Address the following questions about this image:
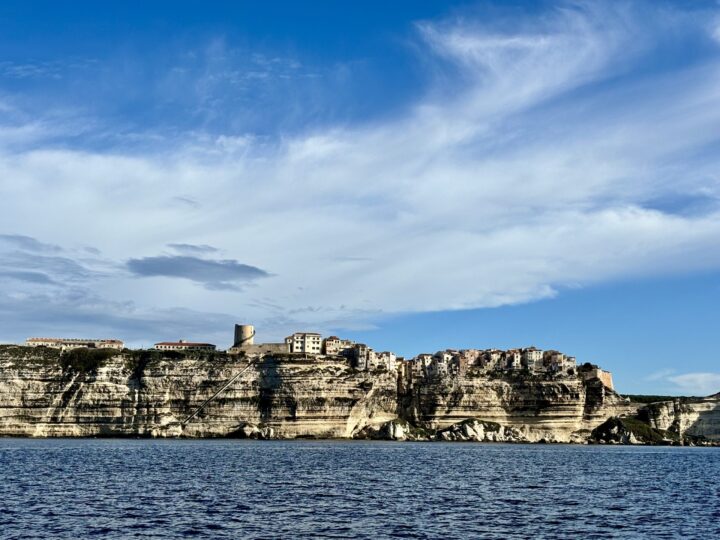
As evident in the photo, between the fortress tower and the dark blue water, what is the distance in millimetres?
95323

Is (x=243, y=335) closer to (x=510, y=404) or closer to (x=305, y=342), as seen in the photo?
(x=305, y=342)

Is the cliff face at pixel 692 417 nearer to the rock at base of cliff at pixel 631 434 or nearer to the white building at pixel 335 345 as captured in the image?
the rock at base of cliff at pixel 631 434

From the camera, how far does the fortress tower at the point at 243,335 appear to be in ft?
552

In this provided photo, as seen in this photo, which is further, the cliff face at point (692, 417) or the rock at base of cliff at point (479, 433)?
the cliff face at point (692, 417)

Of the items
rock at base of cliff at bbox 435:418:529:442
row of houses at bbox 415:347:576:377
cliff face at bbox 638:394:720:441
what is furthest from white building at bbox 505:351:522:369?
cliff face at bbox 638:394:720:441

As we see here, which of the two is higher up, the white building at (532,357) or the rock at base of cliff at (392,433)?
the white building at (532,357)

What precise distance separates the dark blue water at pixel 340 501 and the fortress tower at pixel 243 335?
313 ft

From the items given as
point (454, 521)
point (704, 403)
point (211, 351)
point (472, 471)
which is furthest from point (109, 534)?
point (704, 403)

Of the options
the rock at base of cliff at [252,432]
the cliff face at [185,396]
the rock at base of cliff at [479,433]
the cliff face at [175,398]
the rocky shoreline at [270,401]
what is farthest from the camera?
the rock at base of cliff at [479,433]

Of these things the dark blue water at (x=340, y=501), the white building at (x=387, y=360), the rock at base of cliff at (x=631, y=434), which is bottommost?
the dark blue water at (x=340, y=501)

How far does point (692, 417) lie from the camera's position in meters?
188

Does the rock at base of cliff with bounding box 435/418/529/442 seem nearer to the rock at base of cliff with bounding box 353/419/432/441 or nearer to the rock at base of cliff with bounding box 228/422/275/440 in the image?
the rock at base of cliff with bounding box 353/419/432/441

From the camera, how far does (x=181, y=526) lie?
33.3 metres

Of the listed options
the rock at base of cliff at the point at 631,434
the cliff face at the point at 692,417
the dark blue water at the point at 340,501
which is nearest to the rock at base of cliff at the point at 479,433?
the rock at base of cliff at the point at 631,434
